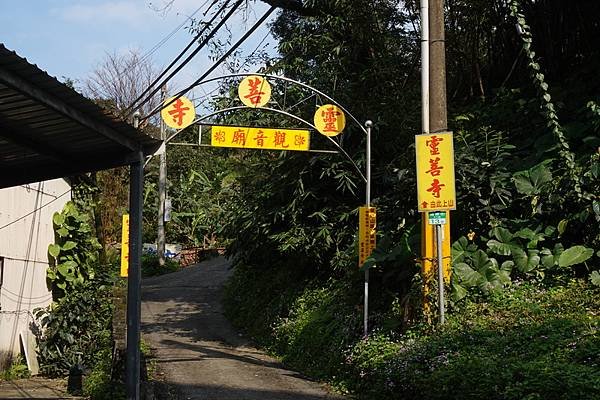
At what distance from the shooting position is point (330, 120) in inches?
524

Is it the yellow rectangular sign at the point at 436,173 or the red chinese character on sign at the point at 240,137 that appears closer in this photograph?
the yellow rectangular sign at the point at 436,173

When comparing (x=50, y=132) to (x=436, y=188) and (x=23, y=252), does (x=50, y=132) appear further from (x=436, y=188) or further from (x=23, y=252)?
(x=23, y=252)

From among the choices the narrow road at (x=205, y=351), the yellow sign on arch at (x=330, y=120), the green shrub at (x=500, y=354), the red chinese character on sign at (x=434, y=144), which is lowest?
the narrow road at (x=205, y=351)

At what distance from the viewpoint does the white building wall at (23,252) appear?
13.6 meters

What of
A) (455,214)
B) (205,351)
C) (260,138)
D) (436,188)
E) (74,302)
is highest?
(260,138)

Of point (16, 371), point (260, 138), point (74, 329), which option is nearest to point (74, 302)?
point (74, 329)

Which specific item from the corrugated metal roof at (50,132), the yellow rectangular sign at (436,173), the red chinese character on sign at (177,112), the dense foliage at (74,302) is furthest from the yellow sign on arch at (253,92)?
the dense foliage at (74,302)

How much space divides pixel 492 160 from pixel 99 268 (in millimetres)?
9264

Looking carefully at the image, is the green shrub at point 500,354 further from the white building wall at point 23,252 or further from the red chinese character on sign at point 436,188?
the white building wall at point 23,252

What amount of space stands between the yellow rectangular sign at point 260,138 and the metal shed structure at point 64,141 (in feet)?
12.8

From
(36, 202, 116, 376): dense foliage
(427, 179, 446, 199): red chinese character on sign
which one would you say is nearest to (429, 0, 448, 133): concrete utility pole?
(427, 179, 446, 199): red chinese character on sign

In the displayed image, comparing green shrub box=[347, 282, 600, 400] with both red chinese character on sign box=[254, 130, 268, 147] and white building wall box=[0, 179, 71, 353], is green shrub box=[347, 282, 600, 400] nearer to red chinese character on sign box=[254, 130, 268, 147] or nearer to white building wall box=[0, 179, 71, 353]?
red chinese character on sign box=[254, 130, 268, 147]

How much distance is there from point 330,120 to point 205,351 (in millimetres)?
5593

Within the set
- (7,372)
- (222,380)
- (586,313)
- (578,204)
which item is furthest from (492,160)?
(7,372)
